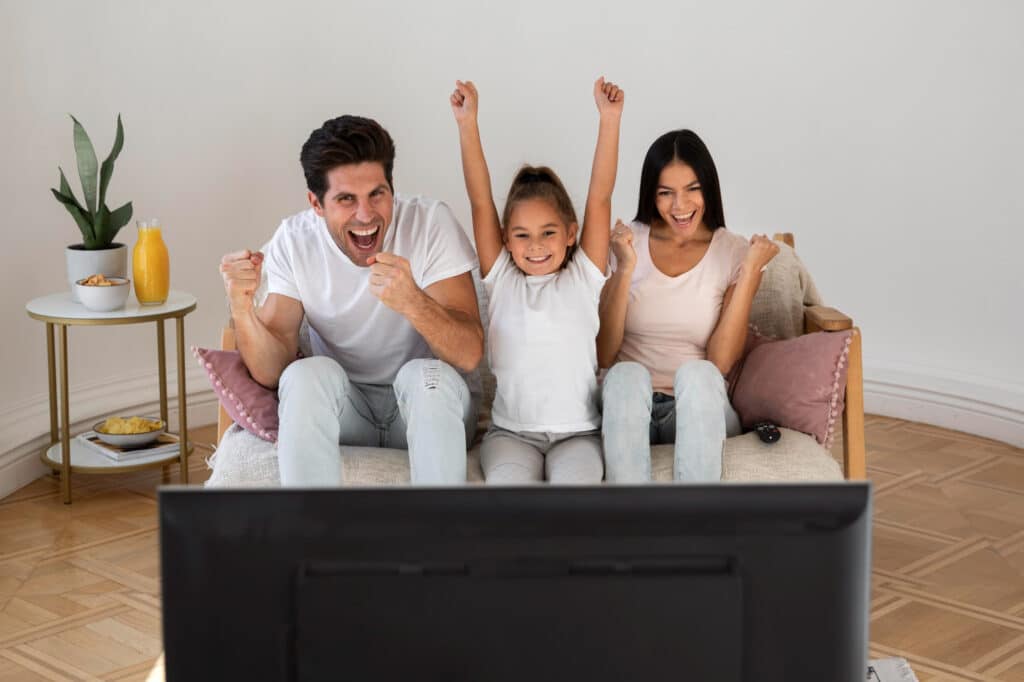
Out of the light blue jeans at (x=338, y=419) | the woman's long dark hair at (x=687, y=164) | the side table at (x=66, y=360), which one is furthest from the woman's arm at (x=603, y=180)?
the side table at (x=66, y=360)

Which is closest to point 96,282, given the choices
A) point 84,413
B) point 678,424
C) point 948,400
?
point 84,413

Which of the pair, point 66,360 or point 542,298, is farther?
point 66,360

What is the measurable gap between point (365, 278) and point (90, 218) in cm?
123

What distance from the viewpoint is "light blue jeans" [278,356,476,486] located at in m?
2.26

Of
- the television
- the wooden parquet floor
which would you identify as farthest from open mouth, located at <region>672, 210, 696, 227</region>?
the television

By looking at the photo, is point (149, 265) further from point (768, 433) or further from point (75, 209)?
point (768, 433)

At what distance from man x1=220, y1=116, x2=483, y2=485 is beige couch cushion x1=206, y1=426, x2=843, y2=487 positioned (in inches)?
2.8

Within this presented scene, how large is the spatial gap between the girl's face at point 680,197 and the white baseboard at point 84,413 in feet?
6.56

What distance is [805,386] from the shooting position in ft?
8.37

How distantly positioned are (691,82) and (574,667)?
381 centimetres

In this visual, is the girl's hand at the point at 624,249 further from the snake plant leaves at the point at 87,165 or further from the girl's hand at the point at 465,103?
the snake plant leaves at the point at 87,165

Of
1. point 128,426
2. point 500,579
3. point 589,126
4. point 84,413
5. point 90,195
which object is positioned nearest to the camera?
point 500,579

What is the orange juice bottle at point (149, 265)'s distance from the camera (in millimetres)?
3354

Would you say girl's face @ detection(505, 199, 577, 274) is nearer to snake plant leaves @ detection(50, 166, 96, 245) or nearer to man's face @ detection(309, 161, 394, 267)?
man's face @ detection(309, 161, 394, 267)
